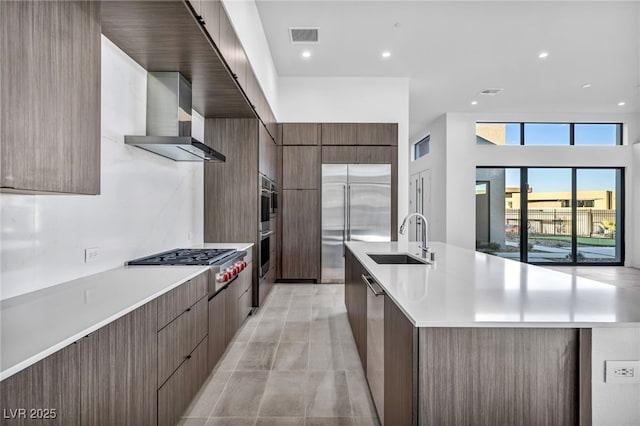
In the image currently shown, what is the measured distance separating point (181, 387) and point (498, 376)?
1602mm

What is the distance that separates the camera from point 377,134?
5324 millimetres

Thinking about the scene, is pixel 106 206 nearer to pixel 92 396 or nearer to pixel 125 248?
pixel 125 248

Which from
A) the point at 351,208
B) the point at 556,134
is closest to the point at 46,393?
the point at 351,208

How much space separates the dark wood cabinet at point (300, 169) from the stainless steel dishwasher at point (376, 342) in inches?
136

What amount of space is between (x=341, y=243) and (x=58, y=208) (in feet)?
13.2

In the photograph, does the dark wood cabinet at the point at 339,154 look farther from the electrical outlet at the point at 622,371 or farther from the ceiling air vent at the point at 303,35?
the electrical outlet at the point at 622,371

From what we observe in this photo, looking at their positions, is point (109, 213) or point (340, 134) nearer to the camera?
point (109, 213)

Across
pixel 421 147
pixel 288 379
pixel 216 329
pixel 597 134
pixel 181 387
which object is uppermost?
pixel 421 147

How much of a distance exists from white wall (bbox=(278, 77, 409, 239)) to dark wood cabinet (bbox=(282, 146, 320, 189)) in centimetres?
64

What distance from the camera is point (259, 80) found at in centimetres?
383

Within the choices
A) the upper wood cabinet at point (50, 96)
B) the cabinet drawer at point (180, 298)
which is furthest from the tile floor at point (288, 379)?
the upper wood cabinet at point (50, 96)

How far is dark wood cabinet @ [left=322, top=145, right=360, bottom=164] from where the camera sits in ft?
17.3

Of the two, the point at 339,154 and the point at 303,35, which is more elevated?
the point at 303,35

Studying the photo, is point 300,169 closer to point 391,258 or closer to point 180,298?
point 391,258
